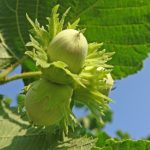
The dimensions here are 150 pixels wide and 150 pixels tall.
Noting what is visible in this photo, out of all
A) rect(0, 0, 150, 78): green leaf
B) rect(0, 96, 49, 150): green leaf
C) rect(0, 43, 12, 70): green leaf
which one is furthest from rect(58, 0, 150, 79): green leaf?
rect(0, 96, 49, 150): green leaf

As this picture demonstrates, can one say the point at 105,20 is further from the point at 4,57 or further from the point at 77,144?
the point at 77,144

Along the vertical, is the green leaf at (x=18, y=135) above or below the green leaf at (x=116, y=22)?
below

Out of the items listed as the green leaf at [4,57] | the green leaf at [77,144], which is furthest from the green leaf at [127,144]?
the green leaf at [4,57]

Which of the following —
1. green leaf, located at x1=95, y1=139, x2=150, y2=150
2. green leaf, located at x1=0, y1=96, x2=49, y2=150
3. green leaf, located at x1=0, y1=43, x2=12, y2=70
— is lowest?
green leaf, located at x1=95, y1=139, x2=150, y2=150

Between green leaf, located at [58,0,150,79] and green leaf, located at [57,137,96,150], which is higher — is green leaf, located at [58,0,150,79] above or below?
above

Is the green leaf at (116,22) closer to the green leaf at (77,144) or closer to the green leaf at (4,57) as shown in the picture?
the green leaf at (4,57)

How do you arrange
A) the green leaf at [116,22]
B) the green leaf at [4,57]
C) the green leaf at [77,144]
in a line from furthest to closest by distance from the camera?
the green leaf at [4,57]
the green leaf at [116,22]
the green leaf at [77,144]

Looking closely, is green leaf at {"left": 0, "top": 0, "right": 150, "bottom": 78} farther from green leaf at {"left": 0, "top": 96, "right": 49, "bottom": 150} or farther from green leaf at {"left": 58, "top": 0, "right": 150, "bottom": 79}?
green leaf at {"left": 0, "top": 96, "right": 49, "bottom": 150}

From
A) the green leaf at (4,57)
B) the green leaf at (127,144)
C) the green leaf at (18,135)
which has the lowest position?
the green leaf at (127,144)


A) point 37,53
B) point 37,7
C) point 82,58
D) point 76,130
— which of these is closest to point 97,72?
point 82,58

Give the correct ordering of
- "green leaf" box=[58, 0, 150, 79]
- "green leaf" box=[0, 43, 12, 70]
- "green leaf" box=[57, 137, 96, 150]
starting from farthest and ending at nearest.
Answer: "green leaf" box=[0, 43, 12, 70] → "green leaf" box=[58, 0, 150, 79] → "green leaf" box=[57, 137, 96, 150]

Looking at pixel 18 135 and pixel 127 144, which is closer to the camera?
pixel 127 144

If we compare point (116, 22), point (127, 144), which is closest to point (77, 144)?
point (127, 144)
